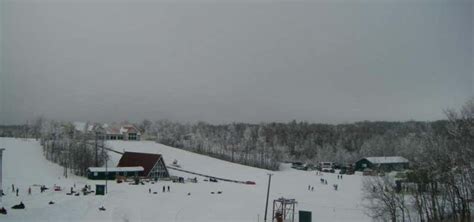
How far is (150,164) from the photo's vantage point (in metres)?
45.6

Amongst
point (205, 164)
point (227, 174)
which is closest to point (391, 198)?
point (227, 174)

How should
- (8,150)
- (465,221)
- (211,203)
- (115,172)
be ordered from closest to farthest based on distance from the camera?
1. (465,221)
2. (211,203)
3. (115,172)
4. (8,150)

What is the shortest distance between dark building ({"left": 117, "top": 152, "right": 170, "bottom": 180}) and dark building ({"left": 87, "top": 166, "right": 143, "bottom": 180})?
3.91ft

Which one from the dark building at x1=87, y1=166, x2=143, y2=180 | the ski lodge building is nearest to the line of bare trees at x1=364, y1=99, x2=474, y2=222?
the dark building at x1=87, y1=166, x2=143, y2=180

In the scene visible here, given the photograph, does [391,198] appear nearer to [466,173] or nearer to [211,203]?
[466,173]

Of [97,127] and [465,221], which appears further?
[97,127]

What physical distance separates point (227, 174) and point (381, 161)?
31.5m

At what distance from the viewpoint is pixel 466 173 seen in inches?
772

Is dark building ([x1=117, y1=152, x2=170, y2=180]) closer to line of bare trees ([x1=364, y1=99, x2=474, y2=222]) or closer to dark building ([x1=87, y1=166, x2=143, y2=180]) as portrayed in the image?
dark building ([x1=87, y1=166, x2=143, y2=180])

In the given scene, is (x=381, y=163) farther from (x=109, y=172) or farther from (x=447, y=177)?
(x=447, y=177)

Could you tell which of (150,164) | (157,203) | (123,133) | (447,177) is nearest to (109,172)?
(150,164)

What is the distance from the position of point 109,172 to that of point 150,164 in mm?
5259

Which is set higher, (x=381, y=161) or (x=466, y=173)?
(x=466, y=173)

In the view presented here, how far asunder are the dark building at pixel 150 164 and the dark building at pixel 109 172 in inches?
46.9
